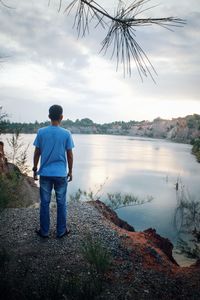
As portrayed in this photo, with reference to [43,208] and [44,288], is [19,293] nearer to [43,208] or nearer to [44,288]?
[44,288]

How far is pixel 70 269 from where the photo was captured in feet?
15.7

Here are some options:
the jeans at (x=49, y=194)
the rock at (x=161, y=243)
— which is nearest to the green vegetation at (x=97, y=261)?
the jeans at (x=49, y=194)

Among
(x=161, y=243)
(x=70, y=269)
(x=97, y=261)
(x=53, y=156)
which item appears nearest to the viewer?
(x=97, y=261)

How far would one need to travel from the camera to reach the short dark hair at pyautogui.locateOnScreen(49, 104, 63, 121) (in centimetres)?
546

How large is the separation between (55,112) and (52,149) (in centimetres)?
62

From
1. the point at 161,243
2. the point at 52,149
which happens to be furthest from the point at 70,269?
the point at 161,243

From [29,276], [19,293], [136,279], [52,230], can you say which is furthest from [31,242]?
[136,279]

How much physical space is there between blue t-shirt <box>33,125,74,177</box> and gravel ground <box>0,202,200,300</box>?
1203 millimetres

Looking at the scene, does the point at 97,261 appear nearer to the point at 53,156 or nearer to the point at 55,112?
the point at 53,156

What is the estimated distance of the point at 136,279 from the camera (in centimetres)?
476

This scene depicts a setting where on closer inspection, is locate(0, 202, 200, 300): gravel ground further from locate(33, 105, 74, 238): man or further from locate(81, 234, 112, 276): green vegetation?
locate(33, 105, 74, 238): man

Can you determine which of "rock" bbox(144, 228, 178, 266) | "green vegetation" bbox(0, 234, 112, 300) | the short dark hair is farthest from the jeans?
"rock" bbox(144, 228, 178, 266)

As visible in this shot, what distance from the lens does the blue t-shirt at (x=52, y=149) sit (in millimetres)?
5410

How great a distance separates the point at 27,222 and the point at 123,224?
3538 mm
